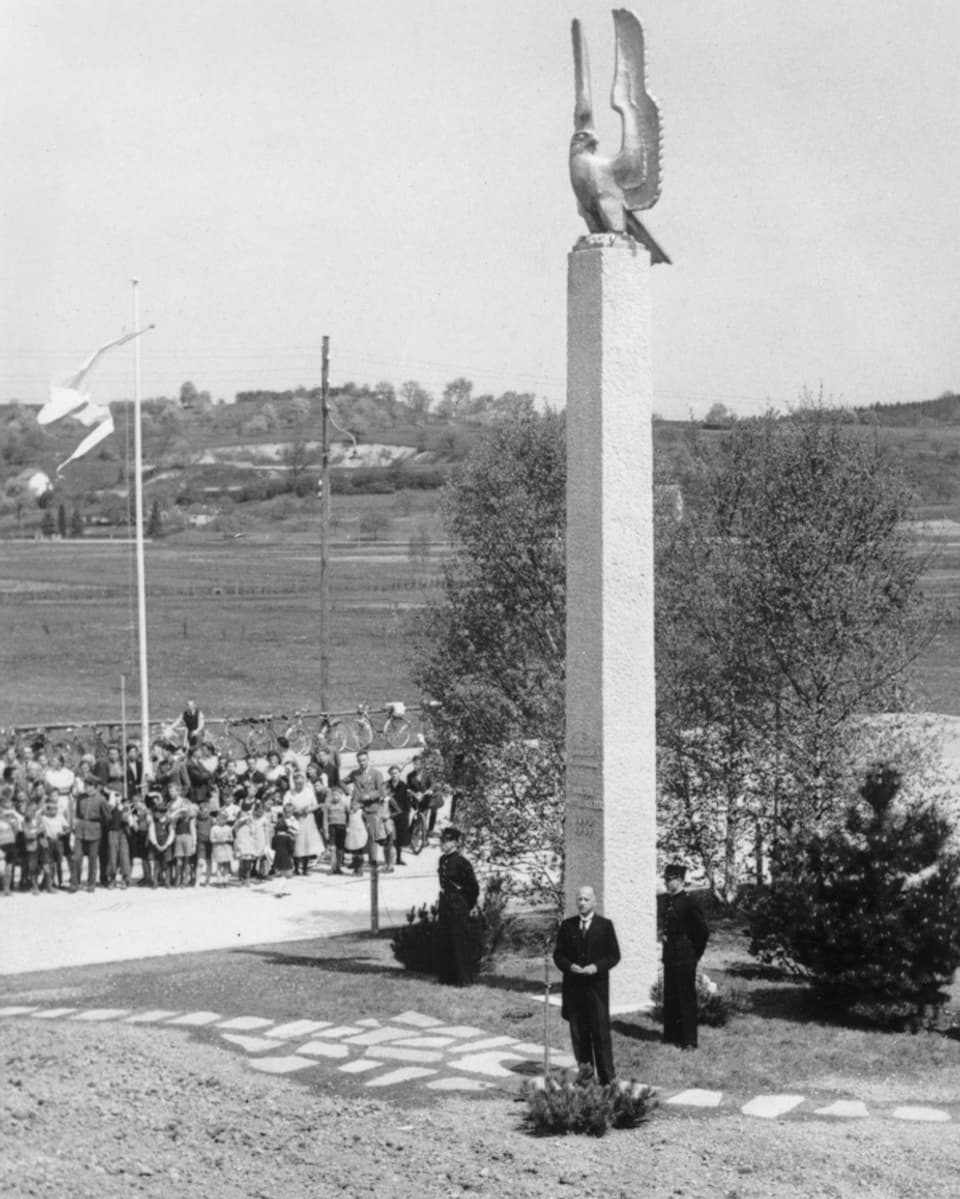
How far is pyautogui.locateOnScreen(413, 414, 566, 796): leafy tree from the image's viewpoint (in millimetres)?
23125

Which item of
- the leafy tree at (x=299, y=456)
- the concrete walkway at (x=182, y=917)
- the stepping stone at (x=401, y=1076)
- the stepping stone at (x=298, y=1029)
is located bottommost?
the concrete walkway at (x=182, y=917)

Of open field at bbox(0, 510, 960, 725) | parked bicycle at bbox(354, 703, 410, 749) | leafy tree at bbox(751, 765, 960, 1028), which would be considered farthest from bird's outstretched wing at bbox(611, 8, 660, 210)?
open field at bbox(0, 510, 960, 725)

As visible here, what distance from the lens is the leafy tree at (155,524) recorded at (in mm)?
116675

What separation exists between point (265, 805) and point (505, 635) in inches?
214

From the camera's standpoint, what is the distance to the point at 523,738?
22.8 meters

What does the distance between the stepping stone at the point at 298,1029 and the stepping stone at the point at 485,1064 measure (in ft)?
5.55

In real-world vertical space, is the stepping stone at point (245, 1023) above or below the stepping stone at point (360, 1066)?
below

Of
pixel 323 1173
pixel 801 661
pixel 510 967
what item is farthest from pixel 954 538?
pixel 323 1173

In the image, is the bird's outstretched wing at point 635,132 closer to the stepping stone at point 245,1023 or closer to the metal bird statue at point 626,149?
the metal bird statue at point 626,149

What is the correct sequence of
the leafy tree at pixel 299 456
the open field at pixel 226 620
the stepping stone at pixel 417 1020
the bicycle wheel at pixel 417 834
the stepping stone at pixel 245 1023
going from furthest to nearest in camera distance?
the leafy tree at pixel 299 456 → the open field at pixel 226 620 → the bicycle wheel at pixel 417 834 → the stepping stone at pixel 417 1020 → the stepping stone at pixel 245 1023

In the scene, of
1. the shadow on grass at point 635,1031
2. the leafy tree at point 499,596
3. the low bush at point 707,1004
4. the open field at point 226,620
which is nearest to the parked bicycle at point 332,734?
the open field at point 226,620

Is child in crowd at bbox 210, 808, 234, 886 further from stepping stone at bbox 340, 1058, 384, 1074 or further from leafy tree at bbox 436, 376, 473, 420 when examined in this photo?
leafy tree at bbox 436, 376, 473, 420

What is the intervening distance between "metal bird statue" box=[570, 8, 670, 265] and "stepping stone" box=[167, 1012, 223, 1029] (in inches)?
336

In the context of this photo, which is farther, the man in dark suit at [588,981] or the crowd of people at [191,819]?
the crowd of people at [191,819]
